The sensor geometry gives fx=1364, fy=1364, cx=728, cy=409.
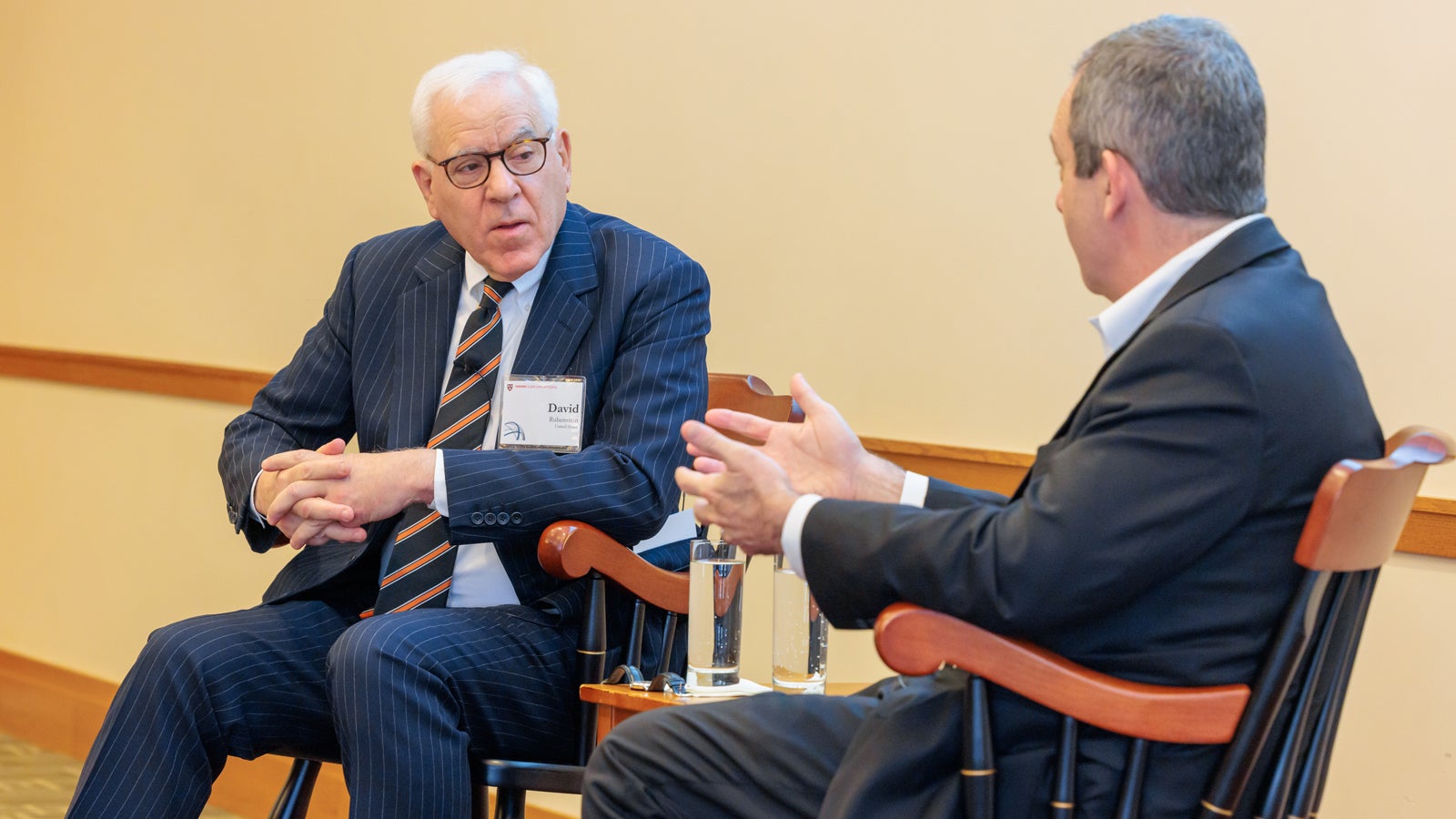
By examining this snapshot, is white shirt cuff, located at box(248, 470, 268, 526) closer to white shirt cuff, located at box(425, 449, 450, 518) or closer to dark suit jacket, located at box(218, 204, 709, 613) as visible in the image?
dark suit jacket, located at box(218, 204, 709, 613)

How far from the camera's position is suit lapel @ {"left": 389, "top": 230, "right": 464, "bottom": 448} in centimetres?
233

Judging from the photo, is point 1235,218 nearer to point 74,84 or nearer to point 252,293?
point 252,293

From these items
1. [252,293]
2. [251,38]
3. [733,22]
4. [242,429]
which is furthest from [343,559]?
[251,38]

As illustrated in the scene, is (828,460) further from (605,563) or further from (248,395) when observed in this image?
(248,395)

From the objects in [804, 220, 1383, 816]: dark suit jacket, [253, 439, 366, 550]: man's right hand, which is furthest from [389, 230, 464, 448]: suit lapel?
[804, 220, 1383, 816]: dark suit jacket

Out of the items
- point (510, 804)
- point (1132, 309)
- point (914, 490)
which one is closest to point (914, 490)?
point (914, 490)

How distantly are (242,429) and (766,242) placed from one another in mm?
1125

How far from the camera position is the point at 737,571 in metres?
2.04

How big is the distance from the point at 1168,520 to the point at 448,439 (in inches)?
53.2

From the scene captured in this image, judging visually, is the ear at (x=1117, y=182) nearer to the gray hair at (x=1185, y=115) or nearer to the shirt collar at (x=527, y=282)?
the gray hair at (x=1185, y=115)

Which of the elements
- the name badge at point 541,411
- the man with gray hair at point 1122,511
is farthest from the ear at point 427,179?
the man with gray hair at point 1122,511

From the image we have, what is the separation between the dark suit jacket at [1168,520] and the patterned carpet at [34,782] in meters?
2.87

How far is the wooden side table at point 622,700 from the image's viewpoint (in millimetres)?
1869

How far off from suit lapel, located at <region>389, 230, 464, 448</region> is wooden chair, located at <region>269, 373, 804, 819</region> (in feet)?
1.31
